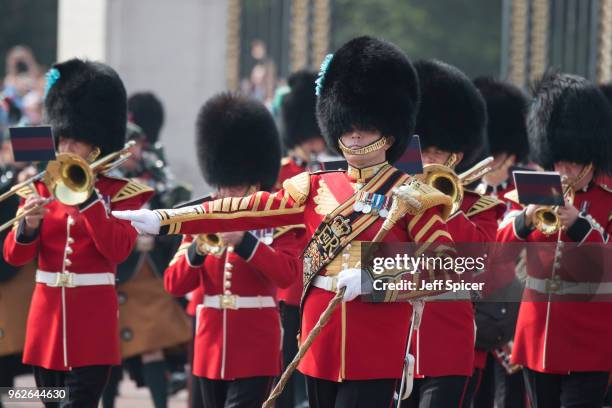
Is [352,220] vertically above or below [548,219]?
above

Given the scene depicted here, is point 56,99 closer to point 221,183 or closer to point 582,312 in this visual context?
point 221,183

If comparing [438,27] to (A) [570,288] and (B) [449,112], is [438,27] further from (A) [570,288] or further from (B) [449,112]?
(A) [570,288]

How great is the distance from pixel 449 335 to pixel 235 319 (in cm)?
83

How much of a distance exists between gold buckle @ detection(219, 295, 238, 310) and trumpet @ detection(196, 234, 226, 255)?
21 centimetres

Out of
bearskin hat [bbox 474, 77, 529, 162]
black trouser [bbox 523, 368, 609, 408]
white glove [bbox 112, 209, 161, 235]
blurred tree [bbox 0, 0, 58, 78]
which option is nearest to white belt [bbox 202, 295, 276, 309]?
black trouser [bbox 523, 368, 609, 408]

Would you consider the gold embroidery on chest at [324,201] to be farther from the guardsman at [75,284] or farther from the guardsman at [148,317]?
the guardsman at [148,317]

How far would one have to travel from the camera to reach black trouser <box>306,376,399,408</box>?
4.66 m

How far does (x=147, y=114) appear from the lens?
27.8ft

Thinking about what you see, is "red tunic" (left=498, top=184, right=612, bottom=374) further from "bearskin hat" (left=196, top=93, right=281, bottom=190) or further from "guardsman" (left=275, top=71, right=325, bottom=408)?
"guardsman" (left=275, top=71, right=325, bottom=408)

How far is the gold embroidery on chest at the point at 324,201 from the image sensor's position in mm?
4723

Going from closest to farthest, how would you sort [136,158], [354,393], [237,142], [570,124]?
[354,393] < [570,124] < [237,142] < [136,158]

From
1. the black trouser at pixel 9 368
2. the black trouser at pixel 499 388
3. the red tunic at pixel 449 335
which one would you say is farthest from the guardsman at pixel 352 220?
the black trouser at pixel 9 368

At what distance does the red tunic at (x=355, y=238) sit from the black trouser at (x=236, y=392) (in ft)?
3.11

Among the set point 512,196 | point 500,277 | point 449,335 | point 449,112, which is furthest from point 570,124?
point 449,335
